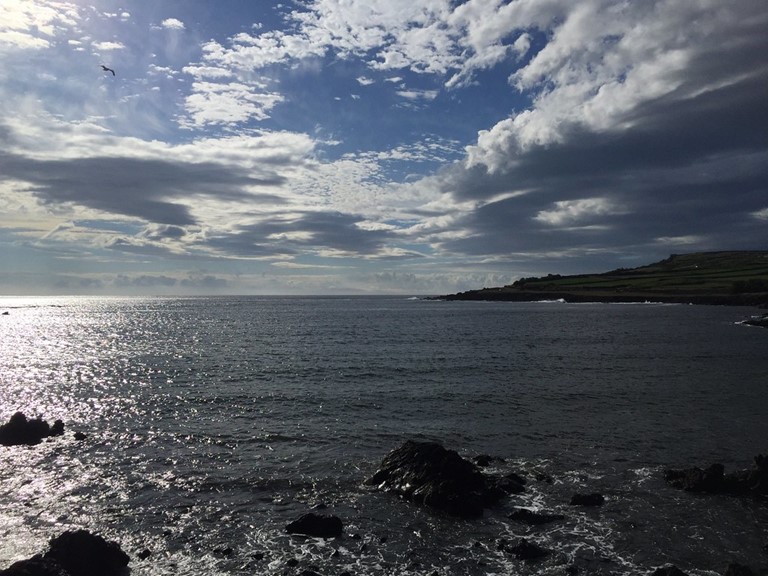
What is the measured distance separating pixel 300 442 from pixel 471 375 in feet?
93.7

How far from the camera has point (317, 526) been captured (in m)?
20.7

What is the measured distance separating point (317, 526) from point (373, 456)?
9548 millimetres

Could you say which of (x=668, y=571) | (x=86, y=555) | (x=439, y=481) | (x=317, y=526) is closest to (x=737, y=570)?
(x=668, y=571)

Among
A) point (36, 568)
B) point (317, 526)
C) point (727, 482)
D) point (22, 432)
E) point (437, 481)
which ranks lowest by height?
point (727, 482)

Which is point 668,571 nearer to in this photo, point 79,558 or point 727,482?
point 727,482

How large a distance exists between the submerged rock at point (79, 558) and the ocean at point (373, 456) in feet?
2.73

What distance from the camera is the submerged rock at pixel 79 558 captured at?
16.6 metres

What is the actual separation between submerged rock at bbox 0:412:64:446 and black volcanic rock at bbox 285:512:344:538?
2282 centimetres

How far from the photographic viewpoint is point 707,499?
23.2 m

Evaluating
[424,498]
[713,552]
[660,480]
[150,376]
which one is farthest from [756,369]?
[150,376]

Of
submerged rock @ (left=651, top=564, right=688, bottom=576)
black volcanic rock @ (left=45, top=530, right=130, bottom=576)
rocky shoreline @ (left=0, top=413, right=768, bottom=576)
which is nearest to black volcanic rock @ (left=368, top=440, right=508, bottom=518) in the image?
rocky shoreline @ (left=0, top=413, right=768, bottom=576)

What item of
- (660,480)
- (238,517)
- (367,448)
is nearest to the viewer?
(238,517)

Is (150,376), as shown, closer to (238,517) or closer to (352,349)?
(352,349)

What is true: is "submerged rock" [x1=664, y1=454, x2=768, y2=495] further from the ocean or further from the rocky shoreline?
the ocean
